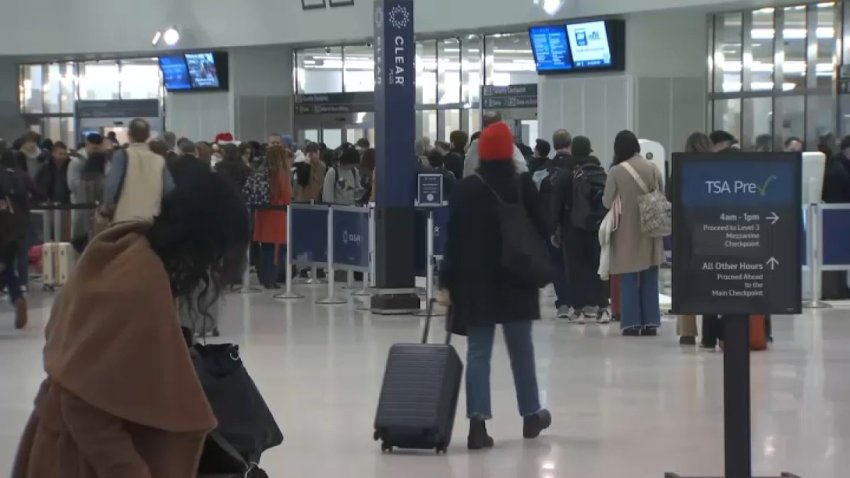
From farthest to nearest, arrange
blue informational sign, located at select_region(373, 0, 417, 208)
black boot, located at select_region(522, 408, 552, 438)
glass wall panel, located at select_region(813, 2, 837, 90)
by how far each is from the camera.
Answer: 1. glass wall panel, located at select_region(813, 2, 837, 90)
2. blue informational sign, located at select_region(373, 0, 417, 208)
3. black boot, located at select_region(522, 408, 552, 438)

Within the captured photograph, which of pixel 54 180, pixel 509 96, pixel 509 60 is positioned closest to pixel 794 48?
pixel 509 96

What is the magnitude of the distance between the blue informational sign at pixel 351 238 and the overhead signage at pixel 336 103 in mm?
14253

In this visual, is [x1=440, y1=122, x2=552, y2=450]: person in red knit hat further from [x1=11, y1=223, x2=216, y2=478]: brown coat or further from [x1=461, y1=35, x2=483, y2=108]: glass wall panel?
[x1=461, y1=35, x2=483, y2=108]: glass wall panel

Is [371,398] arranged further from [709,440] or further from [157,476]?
[157,476]

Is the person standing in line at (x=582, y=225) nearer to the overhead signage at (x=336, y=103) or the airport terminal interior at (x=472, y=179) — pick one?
the airport terminal interior at (x=472, y=179)

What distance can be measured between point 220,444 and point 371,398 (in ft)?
18.1

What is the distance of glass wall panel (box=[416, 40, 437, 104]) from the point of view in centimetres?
2838

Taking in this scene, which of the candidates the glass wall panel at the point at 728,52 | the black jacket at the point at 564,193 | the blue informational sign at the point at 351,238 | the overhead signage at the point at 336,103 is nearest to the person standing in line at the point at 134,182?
the blue informational sign at the point at 351,238

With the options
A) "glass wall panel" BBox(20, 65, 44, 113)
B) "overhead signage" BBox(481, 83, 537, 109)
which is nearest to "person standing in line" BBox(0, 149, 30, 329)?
"overhead signage" BBox(481, 83, 537, 109)

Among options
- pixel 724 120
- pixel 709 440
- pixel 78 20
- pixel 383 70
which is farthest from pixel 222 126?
pixel 709 440

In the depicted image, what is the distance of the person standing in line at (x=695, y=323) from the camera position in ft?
37.7

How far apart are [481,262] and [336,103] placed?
22882 mm

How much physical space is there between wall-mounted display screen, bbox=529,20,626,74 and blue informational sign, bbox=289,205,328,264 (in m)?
7.66

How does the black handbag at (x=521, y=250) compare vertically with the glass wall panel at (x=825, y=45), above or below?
below
